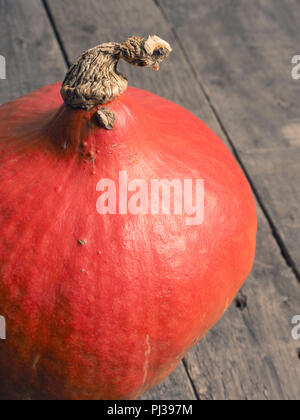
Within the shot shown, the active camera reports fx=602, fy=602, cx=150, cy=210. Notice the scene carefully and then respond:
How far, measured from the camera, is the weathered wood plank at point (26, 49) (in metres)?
1.27

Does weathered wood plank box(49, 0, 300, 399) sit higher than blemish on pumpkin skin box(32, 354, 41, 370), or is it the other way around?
blemish on pumpkin skin box(32, 354, 41, 370)

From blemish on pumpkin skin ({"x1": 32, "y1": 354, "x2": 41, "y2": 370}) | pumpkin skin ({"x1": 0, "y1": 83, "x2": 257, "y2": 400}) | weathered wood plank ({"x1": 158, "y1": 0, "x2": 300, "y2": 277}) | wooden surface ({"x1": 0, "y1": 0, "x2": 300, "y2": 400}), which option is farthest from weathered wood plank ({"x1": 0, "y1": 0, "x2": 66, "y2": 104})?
blemish on pumpkin skin ({"x1": 32, "y1": 354, "x2": 41, "y2": 370})

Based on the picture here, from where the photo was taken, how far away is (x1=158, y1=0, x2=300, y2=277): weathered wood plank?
118 cm

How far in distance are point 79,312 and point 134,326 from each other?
69 mm

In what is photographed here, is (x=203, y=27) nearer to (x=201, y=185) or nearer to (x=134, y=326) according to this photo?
(x=201, y=185)

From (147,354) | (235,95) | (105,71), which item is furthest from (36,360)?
(235,95)

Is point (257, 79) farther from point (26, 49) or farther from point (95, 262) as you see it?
point (95, 262)

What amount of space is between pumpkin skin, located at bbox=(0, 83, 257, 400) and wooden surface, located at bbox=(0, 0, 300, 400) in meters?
0.22

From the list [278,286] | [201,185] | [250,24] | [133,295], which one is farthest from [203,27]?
[133,295]

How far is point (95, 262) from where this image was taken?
69 centimetres

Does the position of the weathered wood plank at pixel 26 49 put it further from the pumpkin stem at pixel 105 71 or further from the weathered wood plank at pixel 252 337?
the pumpkin stem at pixel 105 71

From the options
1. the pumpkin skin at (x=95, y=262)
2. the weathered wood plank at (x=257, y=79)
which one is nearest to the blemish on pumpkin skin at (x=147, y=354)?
the pumpkin skin at (x=95, y=262)

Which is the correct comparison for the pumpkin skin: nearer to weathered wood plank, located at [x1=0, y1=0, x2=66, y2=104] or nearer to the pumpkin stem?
the pumpkin stem

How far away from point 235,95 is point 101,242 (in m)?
0.74
